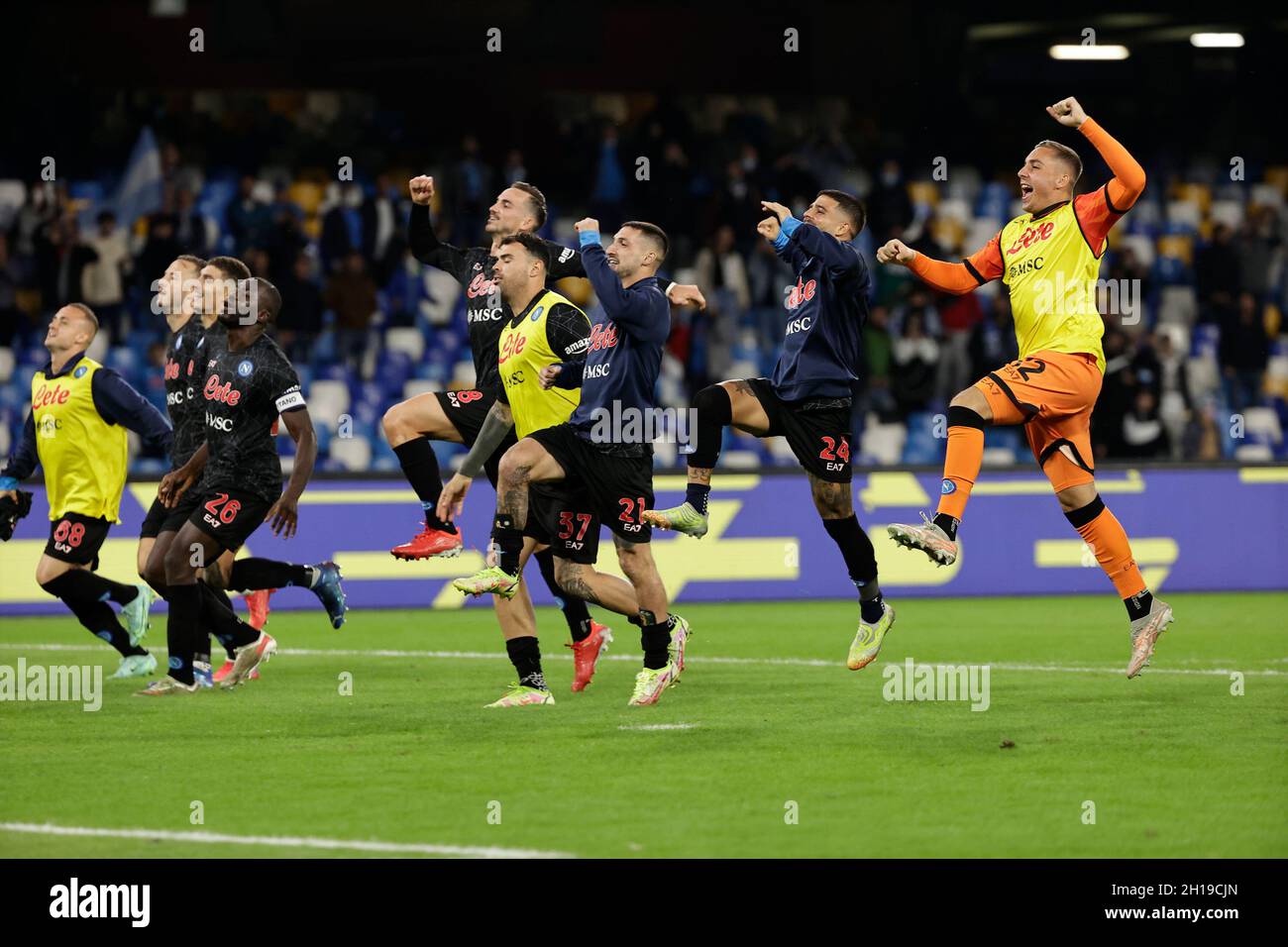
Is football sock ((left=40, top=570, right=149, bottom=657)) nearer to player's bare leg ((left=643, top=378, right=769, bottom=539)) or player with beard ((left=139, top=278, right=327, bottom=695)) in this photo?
player with beard ((left=139, top=278, right=327, bottom=695))

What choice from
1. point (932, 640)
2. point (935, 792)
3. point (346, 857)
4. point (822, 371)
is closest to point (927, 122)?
point (932, 640)

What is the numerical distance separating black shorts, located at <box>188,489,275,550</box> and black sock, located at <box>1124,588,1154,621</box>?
4.78 metres

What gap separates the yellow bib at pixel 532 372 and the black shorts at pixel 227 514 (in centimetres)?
160

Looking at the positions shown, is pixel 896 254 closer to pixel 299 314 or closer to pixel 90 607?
pixel 90 607

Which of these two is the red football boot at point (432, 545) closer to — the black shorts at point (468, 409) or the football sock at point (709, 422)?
the black shorts at point (468, 409)

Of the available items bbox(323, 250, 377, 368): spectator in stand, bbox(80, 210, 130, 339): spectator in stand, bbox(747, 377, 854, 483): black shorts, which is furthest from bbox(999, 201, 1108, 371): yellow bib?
bbox(80, 210, 130, 339): spectator in stand

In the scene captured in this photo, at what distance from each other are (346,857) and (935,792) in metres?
2.39

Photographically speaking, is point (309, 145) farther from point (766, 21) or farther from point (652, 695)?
point (652, 695)

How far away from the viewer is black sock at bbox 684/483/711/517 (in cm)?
983

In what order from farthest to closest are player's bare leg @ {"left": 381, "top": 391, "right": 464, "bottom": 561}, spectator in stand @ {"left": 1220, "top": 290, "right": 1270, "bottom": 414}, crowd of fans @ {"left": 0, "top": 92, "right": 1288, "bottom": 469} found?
spectator in stand @ {"left": 1220, "top": 290, "right": 1270, "bottom": 414} → crowd of fans @ {"left": 0, "top": 92, "right": 1288, "bottom": 469} → player's bare leg @ {"left": 381, "top": 391, "right": 464, "bottom": 561}

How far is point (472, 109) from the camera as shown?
2317cm

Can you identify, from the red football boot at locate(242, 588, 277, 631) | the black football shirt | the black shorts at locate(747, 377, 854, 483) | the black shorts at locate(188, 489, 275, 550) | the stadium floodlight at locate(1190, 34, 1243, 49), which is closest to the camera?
the black shorts at locate(747, 377, 854, 483)

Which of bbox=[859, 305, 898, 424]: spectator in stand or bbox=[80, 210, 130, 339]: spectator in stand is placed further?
bbox=[859, 305, 898, 424]: spectator in stand

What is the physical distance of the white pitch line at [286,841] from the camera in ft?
20.2
